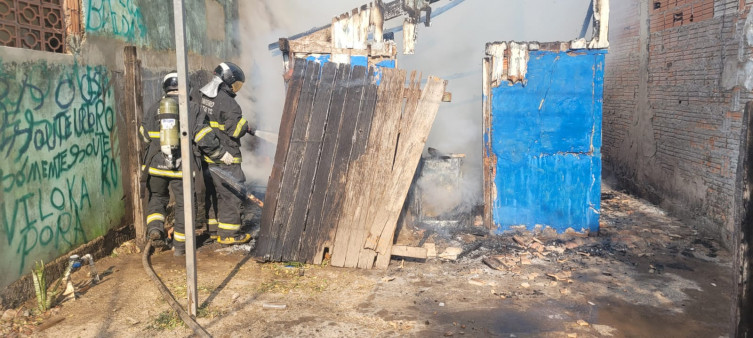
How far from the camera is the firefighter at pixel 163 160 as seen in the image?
19.2 ft

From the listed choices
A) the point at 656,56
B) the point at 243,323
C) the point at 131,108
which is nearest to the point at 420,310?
the point at 243,323

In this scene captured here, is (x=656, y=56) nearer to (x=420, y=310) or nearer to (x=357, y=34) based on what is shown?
(x=357, y=34)

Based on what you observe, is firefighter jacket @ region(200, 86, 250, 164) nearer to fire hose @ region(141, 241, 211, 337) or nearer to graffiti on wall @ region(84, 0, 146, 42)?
graffiti on wall @ region(84, 0, 146, 42)

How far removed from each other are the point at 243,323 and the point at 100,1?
3928 mm

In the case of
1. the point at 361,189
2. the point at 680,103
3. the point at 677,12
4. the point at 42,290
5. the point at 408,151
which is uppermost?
the point at 677,12

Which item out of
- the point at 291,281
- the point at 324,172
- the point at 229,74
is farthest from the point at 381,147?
the point at 229,74

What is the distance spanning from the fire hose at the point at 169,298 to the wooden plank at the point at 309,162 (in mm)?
1341

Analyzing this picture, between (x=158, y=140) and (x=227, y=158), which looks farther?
(x=227, y=158)

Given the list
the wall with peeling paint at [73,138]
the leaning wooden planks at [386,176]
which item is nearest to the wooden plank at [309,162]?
the leaning wooden planks at [386,176]

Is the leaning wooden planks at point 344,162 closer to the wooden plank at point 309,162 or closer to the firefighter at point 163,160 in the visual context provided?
the wooden plank at point 309,162

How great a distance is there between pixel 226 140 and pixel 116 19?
1.87 metres

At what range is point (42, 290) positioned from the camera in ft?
14.6

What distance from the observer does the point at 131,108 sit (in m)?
6.16

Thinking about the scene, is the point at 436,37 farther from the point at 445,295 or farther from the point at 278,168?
the point at 445,295
